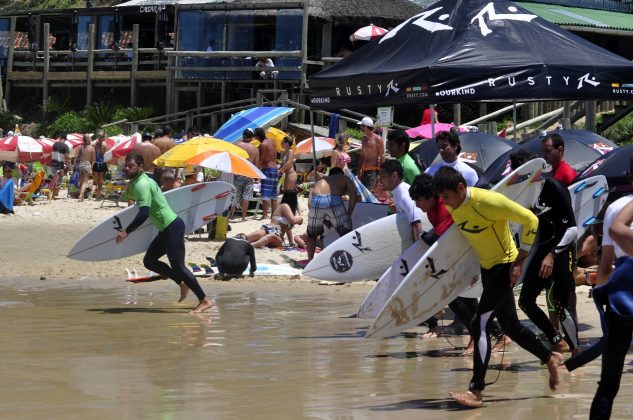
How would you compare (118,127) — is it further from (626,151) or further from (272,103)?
(626,151)

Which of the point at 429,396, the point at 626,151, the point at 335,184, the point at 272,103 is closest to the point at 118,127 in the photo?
the point at 272,103

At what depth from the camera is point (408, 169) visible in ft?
34.3

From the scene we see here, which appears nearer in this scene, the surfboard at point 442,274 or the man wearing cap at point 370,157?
the surfboard at point 442,274

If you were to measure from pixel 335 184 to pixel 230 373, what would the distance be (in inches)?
187

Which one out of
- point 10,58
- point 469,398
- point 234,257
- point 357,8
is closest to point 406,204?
point 469,398

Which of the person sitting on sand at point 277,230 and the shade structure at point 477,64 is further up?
the shade structure at point 477,64

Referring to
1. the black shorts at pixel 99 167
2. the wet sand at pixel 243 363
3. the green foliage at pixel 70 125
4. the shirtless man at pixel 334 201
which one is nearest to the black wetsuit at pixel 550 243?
the wet sand at pixel 243 363

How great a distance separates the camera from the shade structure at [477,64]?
1199 centimetres

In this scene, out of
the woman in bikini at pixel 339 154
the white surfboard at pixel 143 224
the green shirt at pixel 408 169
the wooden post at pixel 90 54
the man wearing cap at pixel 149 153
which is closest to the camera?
the green shirt at pixel 408 169

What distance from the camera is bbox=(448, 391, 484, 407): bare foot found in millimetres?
6609

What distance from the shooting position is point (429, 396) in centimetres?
706

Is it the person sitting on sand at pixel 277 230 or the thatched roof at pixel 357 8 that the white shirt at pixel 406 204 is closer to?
the person sitting on sand at pixel 277 230

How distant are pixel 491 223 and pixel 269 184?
36.1 ft

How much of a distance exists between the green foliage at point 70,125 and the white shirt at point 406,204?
2358 centimetres
